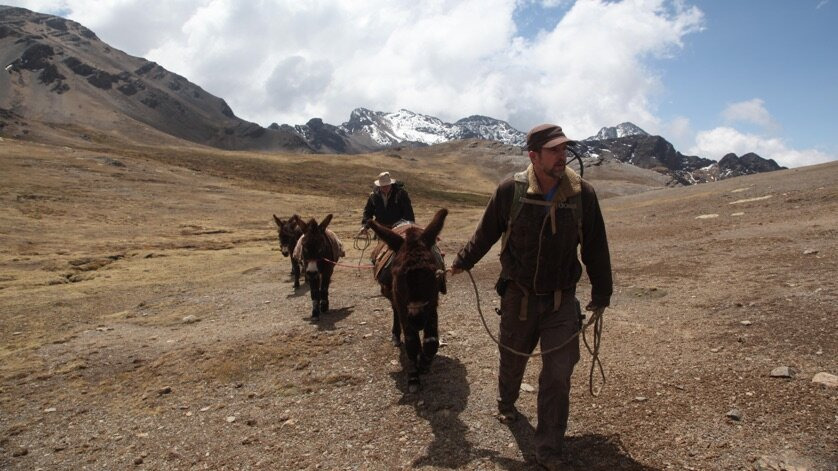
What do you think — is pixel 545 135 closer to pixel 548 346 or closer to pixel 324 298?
pixel 548 346

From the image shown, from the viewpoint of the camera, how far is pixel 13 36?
185500mm

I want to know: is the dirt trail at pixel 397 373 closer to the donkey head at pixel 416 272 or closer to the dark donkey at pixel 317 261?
the dark donkey at pixel 317 261

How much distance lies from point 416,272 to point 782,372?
4162 millimetres

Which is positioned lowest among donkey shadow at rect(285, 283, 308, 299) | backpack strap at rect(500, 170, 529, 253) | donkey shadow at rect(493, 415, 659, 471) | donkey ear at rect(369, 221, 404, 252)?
donkey shadow at rect(285, 283, 308, 299)

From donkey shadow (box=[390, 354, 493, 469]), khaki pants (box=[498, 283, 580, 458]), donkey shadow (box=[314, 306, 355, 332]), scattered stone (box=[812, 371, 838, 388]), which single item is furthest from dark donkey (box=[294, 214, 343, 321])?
scattered stone (box=[812, 371, 838, 388])

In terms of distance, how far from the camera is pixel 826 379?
207 inches

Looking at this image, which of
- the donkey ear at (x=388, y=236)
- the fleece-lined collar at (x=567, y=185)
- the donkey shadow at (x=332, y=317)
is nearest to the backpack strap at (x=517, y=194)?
the fleece-lined collar at (x=567, y=185)

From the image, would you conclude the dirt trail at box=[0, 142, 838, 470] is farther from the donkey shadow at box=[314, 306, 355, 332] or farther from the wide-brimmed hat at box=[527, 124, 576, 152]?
the wide-brimmed hat at box=[527, 124, 576, 152]

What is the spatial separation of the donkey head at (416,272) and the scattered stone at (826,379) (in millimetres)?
4120

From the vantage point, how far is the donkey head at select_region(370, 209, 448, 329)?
585cm

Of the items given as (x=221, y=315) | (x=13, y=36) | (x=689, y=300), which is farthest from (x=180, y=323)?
(x=13, y=36)

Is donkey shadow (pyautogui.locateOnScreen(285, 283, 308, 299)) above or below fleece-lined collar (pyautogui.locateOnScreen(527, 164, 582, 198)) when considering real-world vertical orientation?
below

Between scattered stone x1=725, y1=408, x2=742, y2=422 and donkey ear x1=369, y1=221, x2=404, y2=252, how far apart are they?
3966 mm

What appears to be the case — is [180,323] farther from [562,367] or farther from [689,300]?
[689,300]
